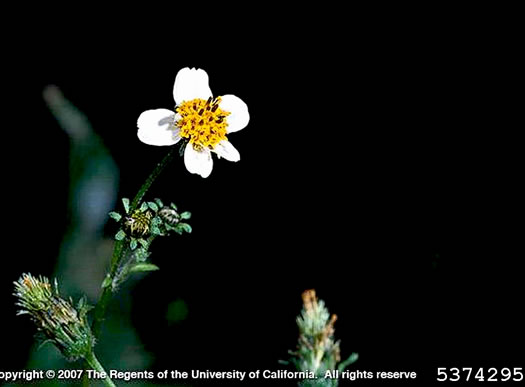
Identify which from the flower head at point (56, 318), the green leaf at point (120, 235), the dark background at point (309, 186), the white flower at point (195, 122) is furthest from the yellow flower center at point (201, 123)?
the dark background at point (309, 186)

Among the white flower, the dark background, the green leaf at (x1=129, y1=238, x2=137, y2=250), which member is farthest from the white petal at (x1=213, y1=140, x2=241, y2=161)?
the dark background

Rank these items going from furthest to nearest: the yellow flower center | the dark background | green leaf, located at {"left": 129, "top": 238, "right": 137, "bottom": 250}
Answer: the dark background < the yellow flower center < green leaf, located at {"left": 129, "top": 238, "right": 137, "bottom": 250}

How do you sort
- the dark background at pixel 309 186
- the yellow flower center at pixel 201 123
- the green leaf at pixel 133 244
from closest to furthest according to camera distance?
the green leaf at pixel 133 244, the yellow flower center at pixel 201 123, the dark background at pixel 309 186

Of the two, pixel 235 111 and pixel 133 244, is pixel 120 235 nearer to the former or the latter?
pixel 133 244

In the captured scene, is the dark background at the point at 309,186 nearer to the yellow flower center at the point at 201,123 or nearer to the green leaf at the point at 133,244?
the yellow flower center at the point at 201,123

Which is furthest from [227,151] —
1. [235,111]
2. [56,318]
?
[56,318]

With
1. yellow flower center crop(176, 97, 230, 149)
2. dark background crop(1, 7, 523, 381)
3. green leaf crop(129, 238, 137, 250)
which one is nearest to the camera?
green leaf crop(129, 238, 137, 250)

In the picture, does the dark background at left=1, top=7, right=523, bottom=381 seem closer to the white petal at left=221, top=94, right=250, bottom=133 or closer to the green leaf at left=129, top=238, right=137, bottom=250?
the white petal at left=221, top=94, right=250, bottom=133
